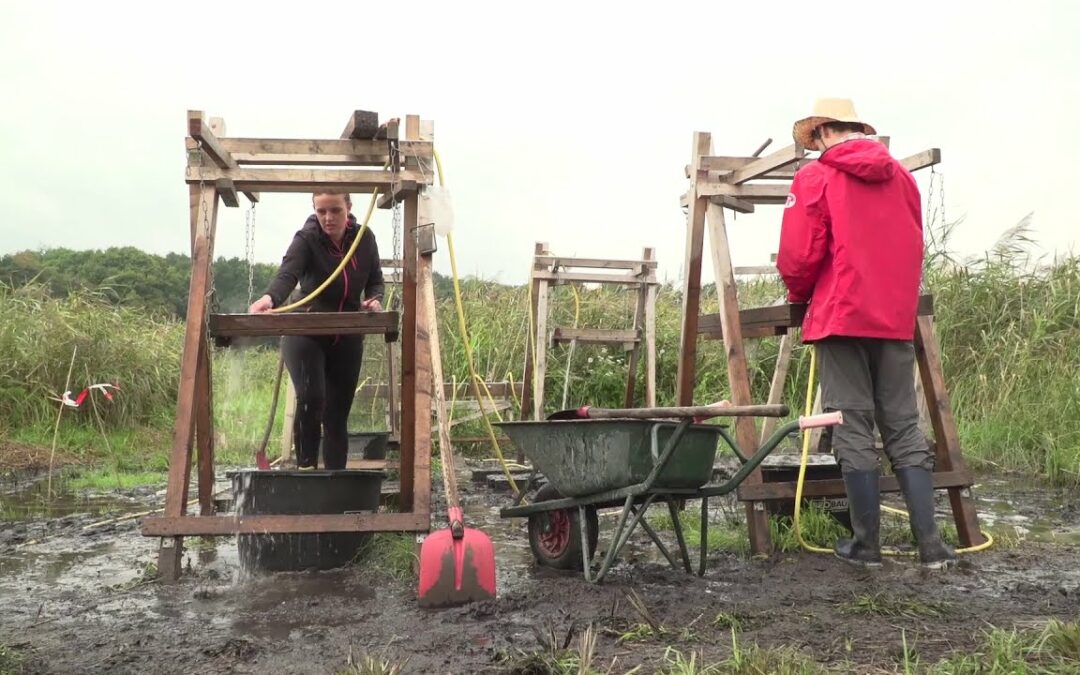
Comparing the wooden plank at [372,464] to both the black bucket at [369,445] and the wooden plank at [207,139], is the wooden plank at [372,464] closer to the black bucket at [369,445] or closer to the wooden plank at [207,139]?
the black bucket at [369,445]

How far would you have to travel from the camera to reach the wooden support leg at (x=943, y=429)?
16.1ft

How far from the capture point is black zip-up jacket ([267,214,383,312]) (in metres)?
5.47

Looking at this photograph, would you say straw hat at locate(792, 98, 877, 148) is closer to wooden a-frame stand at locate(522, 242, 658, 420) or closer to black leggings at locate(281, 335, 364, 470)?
black leggings at locate(281, 335, 364, 470)

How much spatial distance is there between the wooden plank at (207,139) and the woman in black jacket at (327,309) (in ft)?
2.44

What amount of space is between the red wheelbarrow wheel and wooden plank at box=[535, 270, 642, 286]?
456cm

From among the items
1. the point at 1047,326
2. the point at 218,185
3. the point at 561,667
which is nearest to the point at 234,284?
the point at 218,185

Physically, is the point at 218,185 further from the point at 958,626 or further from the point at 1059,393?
the point at 1059,393

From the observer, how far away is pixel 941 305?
10281mm

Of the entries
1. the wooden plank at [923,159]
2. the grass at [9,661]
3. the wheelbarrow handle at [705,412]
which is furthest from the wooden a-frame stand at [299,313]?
the wooden plank at [923,159]

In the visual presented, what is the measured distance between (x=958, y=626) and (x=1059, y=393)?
543 centimetres

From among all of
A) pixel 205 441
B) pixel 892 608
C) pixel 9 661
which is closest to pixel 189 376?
pixel 205 441

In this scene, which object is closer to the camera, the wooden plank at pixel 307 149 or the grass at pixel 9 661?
the grass at pixel 9 661

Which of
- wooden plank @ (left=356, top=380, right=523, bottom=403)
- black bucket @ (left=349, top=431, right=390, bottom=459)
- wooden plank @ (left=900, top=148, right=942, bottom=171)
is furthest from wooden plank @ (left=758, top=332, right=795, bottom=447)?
wooden plank @ (left=356, top=380, right=523, bottom=403)

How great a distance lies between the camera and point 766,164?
509 cm
